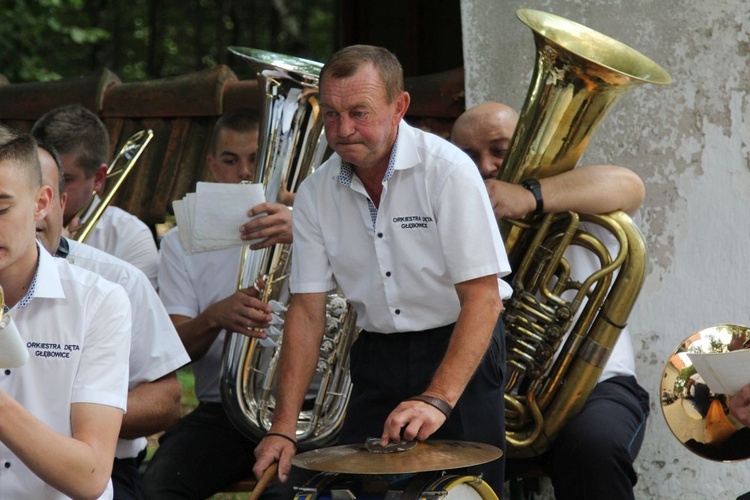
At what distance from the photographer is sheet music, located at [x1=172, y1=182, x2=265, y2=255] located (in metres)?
3.47

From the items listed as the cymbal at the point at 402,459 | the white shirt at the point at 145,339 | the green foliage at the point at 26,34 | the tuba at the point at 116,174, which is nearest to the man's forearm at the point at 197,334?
the tuba at the point at 116,174

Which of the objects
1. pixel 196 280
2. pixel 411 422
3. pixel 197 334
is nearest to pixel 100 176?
pixel 196 280

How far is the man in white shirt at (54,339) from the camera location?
7.90 feet

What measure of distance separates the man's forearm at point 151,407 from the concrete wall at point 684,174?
1.84 m

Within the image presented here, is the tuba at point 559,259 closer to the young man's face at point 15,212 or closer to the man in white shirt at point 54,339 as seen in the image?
the man in white shirt at point 54,339

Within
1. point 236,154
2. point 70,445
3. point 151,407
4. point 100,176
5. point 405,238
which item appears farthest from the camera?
point 236,154

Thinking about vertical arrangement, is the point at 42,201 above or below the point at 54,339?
above

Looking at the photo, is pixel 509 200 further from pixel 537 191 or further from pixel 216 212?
pixel 216 212

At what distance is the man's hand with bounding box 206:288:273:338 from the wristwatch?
0.88 m

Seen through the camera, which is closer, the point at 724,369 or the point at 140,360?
the point at 724,369

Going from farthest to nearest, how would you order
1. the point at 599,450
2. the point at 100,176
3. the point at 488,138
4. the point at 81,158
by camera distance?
1. the point at 100,176
2. the point at 81,158
3. the point at 488,138
4. the point at 599,450

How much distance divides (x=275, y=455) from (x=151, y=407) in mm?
425

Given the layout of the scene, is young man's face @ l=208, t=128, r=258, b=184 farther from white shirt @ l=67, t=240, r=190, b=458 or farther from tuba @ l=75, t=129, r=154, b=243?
white shirt @ l=67, t=240, r=190, b=458

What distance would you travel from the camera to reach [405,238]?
295cm
